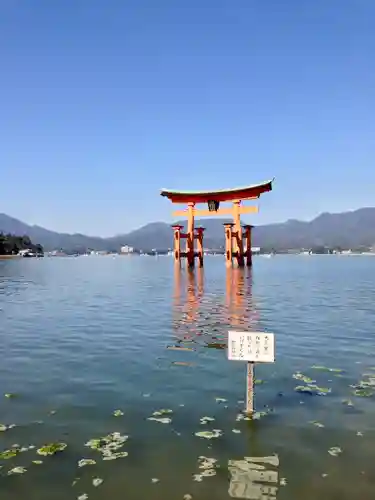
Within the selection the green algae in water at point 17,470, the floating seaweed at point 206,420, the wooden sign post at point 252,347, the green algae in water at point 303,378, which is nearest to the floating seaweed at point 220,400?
the floating seaweed at point 206,420

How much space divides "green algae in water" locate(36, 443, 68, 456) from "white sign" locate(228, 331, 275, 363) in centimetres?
274

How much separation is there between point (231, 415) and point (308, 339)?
23.3 feet

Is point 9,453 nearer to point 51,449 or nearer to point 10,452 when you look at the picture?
point 10,452

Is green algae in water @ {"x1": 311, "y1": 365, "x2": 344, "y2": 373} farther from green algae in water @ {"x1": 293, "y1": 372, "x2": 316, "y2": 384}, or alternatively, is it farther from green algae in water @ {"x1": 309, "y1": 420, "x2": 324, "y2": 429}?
green algae in water @ {"x1": 309, "y1": 420, "x2": 324, "y2": 429}

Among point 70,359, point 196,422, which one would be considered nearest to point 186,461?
point 196,422

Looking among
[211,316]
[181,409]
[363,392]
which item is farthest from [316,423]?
[211,316]

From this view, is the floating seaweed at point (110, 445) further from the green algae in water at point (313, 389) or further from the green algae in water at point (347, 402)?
the green algae in water at point (347, 402)

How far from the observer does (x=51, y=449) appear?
596 centimetres

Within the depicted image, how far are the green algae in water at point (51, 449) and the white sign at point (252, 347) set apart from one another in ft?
8.98

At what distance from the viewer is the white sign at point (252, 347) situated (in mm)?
6730

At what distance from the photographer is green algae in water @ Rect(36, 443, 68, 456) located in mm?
5891

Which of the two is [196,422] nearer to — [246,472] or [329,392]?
[246,472]

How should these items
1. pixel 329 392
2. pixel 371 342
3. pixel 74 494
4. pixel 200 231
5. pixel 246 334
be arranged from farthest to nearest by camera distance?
pixel 200 231 → pixel 371 342 → pixel 329 392 → pixel 246 334 → pixel 74 494

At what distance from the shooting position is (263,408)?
7523 mm
